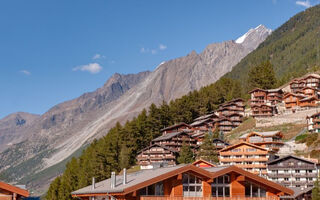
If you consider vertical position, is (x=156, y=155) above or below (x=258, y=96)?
below

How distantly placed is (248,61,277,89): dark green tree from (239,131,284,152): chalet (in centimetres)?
5794

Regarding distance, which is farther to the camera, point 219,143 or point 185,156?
point 219,143

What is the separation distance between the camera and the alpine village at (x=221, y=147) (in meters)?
37.3

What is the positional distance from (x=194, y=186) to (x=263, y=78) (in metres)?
138

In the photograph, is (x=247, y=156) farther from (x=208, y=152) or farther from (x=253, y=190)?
(x=253, y=190)

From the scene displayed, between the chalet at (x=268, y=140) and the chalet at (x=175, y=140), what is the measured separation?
1905 centimetres

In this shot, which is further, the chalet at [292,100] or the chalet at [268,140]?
the chalet at [292,100]

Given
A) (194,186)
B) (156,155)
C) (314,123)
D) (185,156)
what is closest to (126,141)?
(156,155)

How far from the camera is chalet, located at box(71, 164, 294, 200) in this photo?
3403 cm

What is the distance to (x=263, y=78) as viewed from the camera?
169 m

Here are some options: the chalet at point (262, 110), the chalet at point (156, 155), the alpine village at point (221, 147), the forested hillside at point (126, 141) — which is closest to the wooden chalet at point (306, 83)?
the alpine village at point (221, 147)

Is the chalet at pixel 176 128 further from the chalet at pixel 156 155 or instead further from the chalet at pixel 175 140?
the chalet at pixel 156 155

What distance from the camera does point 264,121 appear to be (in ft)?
428

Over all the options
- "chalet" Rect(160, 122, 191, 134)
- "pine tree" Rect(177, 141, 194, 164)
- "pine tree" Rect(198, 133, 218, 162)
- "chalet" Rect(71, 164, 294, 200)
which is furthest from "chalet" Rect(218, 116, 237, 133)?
"chalet" Rect(71, 164, 294, 200)
